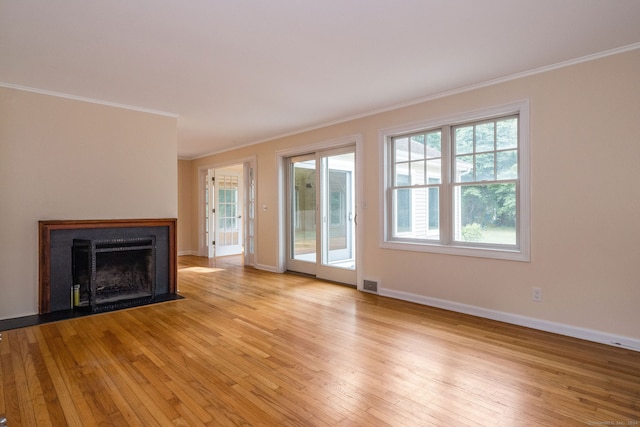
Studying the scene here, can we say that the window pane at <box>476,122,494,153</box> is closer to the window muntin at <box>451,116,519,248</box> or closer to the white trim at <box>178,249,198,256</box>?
the window muntin at <box>451,116,519,248</box>

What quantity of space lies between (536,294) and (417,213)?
1598 millimetres

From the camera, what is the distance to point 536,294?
3.46 metres

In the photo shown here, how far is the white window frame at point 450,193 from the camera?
353 cm

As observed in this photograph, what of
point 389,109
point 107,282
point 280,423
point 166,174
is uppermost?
point 389,109

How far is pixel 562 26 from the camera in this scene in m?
2.62

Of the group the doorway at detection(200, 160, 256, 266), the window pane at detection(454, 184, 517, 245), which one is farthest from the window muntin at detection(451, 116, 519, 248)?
the doorway at detection(200, 160, 256, 266)

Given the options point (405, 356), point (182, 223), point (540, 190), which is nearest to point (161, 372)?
point (405, 356)

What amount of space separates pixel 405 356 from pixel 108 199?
398cm

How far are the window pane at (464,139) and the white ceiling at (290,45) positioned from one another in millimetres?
495

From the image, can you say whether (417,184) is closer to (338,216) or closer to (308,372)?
(338,216)

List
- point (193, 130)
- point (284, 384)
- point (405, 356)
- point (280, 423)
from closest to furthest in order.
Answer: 1. point (280, 423)
2. point (284, 384)
3. point (405, 356)
4. point (193, 130)

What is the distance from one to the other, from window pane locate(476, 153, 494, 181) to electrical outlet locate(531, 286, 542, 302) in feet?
3.96

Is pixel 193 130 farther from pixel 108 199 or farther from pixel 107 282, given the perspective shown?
pixel 107 282

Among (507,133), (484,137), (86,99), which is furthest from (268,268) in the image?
(507,133)
